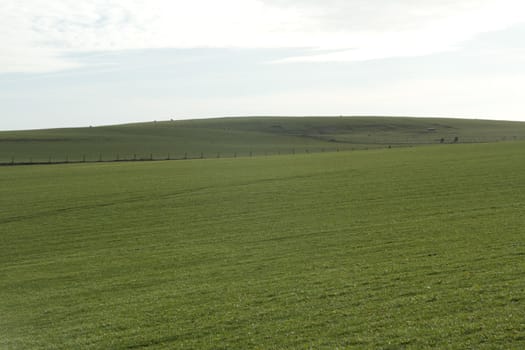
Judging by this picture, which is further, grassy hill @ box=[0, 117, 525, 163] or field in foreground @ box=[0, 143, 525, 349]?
grassy hill @ box=[0, 117, 525, 163]

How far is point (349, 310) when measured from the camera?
10430mm

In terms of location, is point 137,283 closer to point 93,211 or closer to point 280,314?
point 280,314

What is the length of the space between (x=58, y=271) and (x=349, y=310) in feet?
29.9

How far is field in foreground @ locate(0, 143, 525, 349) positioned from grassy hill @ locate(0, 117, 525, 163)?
192ft

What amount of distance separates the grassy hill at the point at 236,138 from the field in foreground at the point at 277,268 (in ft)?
192

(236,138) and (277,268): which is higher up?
(236,138)

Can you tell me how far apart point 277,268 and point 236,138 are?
104 meters

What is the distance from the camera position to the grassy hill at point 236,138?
91125 millimetres

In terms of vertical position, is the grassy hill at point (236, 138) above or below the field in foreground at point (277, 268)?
above

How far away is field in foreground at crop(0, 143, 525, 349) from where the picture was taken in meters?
9.80

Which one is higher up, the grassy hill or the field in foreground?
the grassy hill

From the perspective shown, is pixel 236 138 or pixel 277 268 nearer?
pixel 277 268

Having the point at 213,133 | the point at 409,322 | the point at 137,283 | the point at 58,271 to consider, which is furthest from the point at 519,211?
the point at 213,133

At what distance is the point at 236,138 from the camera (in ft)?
384
